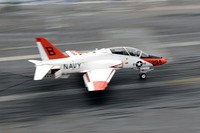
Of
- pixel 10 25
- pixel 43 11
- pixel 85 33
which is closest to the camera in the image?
pixel 85 33

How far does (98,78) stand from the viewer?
25234 mm

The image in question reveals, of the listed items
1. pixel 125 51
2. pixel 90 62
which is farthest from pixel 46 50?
pixel 125 51

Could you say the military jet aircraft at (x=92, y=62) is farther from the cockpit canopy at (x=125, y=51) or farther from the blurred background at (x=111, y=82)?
the blurred background at (x=111, y=82)

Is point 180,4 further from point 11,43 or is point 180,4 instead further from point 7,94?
point 7,94

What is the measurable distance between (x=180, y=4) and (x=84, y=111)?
36417 mm

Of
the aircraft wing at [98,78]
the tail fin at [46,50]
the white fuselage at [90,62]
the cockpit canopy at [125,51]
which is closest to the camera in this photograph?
the aircraft wing at [98,78]

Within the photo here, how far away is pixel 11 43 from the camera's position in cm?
3941

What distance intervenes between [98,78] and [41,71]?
4077 mm

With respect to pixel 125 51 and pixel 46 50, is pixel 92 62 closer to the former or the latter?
pixel 125 51

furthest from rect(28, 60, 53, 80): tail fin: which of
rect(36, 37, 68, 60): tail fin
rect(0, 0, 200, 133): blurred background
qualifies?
rect(0, 0, 200, 133): blurred background

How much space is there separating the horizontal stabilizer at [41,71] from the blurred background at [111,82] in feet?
4.48

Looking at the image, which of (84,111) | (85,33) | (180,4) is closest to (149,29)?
(85,33)

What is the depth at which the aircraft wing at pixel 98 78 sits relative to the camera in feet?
79.2

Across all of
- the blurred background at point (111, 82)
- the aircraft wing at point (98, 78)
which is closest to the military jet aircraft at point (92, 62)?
the aircraft wing at point (98, 78)
